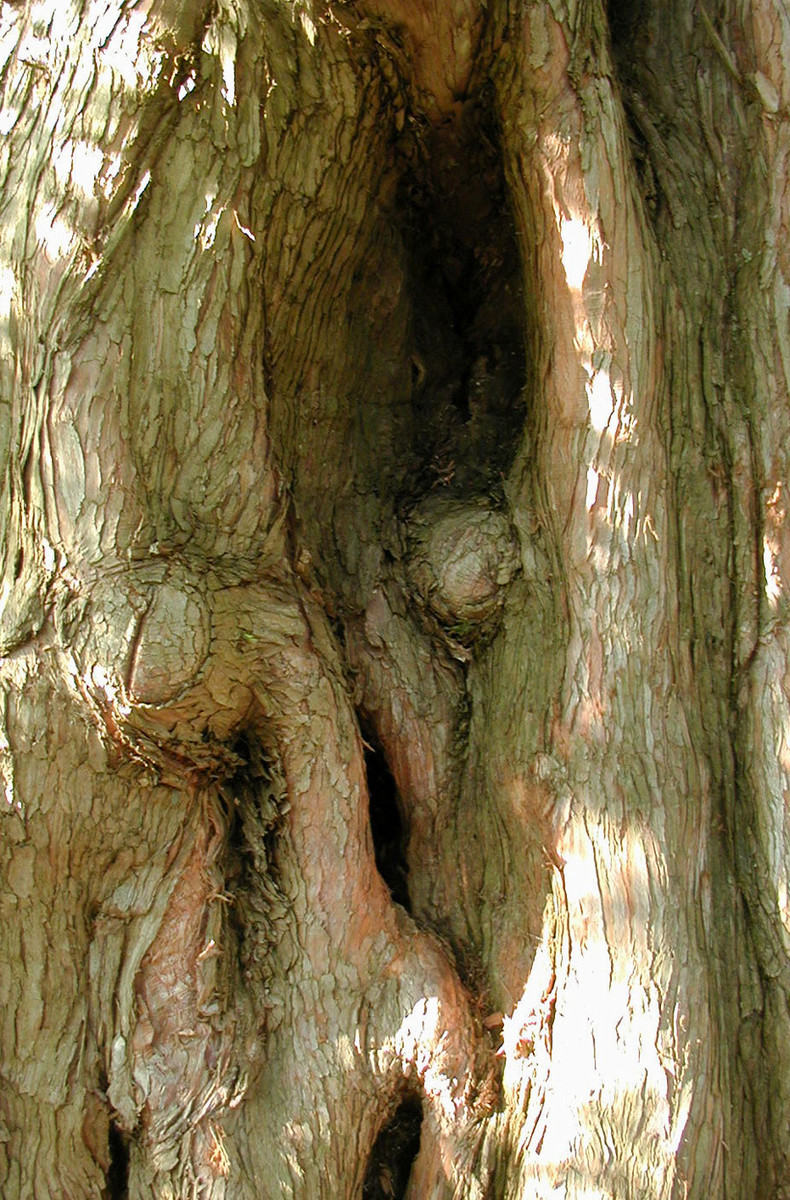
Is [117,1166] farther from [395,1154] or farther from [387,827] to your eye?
[387,827]

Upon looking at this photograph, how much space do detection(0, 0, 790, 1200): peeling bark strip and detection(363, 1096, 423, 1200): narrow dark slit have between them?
1 centimetres

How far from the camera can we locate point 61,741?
8.02 feet

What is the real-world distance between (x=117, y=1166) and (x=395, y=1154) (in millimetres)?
683

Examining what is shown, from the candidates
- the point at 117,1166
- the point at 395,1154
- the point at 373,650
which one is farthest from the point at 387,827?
the point at 117,1166

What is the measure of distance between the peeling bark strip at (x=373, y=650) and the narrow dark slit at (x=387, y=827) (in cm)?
3

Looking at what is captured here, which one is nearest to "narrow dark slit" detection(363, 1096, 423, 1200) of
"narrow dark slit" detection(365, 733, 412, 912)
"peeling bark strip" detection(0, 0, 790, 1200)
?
"peeling bark strip" detection(0, 0, 790, 1200)

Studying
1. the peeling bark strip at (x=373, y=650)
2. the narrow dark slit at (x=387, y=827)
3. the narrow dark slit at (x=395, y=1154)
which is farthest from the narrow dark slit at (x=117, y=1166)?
the narrow dark slit at (x=387, y=827)

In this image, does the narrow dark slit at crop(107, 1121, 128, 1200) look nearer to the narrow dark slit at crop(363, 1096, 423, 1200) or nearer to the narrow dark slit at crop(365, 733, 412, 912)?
the narrow dark slit at crop(363, 1096, 423, 1200)

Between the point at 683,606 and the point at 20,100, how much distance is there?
2085mm

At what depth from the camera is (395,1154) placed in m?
2.64

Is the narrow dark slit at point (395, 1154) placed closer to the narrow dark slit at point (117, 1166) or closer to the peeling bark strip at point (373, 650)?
the peeling bark strip at point (373, 650)

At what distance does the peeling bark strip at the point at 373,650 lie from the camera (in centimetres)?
242

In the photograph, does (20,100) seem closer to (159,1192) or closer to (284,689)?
(284,689)

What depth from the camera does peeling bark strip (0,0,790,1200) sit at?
95.4 inches
